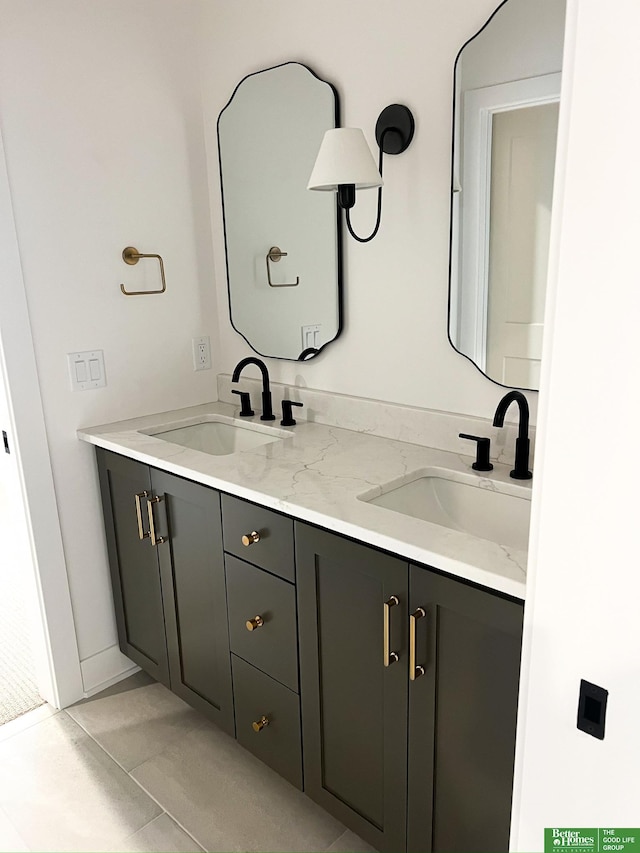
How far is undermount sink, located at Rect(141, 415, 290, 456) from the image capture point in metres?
2.17

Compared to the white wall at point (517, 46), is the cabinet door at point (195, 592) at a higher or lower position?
lower

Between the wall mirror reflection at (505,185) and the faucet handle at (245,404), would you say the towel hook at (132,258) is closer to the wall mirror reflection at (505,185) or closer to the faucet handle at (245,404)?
the faucet handle at (245,404)

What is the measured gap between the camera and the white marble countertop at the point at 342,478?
1.17m

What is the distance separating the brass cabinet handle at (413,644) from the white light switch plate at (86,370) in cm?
137

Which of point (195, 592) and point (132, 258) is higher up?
point (132, 258)

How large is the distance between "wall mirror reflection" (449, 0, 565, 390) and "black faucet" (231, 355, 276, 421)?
682 millimetres

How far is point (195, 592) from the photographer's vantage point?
188 cm

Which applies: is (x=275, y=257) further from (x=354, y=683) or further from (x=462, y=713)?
(x=462, y=713)

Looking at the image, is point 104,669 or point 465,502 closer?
point 465,502

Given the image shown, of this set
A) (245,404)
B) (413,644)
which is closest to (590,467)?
(413,644)

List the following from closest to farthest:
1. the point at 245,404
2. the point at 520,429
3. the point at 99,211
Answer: the point at 520,429 < the point at 99,211 < the point at 245,404

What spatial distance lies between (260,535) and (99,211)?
121 cm

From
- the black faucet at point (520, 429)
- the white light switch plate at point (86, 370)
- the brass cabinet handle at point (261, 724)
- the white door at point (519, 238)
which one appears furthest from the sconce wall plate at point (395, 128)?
the brass cabinet handle at point (261, 724)

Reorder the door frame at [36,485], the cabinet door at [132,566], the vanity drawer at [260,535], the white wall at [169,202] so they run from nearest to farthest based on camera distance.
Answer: the vanity drawer at [260,535] < the white wall at [169,202] < the door frame at [36,485] < the cabinet door at [132,566]
